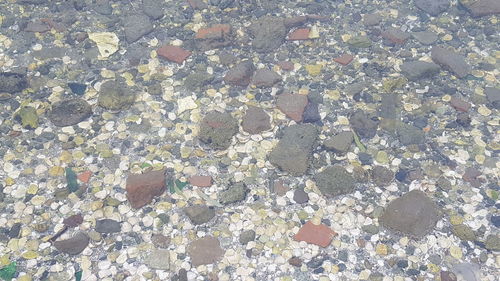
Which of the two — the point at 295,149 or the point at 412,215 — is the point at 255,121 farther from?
the point at 412,215

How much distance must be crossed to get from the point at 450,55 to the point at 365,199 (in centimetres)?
219

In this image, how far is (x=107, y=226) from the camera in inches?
175

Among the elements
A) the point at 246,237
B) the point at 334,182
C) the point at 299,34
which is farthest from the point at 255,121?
the point at 299,34

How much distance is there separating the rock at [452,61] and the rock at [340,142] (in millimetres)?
1513

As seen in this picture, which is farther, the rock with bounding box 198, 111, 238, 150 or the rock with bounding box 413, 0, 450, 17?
the rock with bounding box 413, 0, 450, 17

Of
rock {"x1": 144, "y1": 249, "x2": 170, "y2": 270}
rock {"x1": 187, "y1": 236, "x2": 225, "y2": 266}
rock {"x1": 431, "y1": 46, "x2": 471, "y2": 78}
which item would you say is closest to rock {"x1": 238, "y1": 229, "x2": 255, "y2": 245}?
rock {"x1": 187, "y1": 236, "x2": 225, "y2": 266}

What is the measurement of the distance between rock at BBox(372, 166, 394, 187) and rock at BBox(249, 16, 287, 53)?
1919mm

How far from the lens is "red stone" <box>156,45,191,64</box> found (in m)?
5.74

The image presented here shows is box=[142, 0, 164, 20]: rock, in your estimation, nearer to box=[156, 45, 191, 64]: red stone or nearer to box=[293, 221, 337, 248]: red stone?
box=[156, 45, 191, 64]: red stone

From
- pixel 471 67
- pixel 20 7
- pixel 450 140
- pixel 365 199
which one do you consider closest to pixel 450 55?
pixel 471 67

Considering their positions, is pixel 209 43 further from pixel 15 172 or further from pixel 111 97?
pixel 15 172

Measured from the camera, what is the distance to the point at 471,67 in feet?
19.0

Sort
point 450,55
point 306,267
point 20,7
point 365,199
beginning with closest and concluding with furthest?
point 306,267
point 365,199
point 450,55
point 20,7

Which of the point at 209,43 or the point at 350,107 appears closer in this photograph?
the point at 350,107
